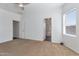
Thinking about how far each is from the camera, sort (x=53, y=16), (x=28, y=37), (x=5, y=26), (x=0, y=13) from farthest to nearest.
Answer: (x=5, y=26) → (x=0, y=13) → (x=53, y=16) → (x=28, y=37)

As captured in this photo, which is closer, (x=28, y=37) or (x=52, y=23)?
(x=28, y=37)

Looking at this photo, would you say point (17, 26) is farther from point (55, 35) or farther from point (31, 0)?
point (31, 0)

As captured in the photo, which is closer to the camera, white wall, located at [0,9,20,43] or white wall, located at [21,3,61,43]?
white wall, located at [21,3,61,43]

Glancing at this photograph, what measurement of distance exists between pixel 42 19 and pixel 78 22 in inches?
97.8

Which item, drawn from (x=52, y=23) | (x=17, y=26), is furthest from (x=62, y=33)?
(x=17, y=26)

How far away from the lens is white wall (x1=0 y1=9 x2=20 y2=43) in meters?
6.36

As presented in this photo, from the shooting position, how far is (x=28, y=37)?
17.9 ft

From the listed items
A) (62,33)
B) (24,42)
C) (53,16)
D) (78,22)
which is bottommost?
(24,42)

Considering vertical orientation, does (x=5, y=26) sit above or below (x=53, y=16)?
below

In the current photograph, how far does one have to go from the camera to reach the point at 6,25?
6.75m

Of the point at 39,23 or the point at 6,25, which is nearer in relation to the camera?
the point at 39,23

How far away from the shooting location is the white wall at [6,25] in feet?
20.9

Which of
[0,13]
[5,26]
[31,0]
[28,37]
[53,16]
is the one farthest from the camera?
[5,26]

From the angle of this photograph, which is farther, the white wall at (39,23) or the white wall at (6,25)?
the white wall at (6,25)
